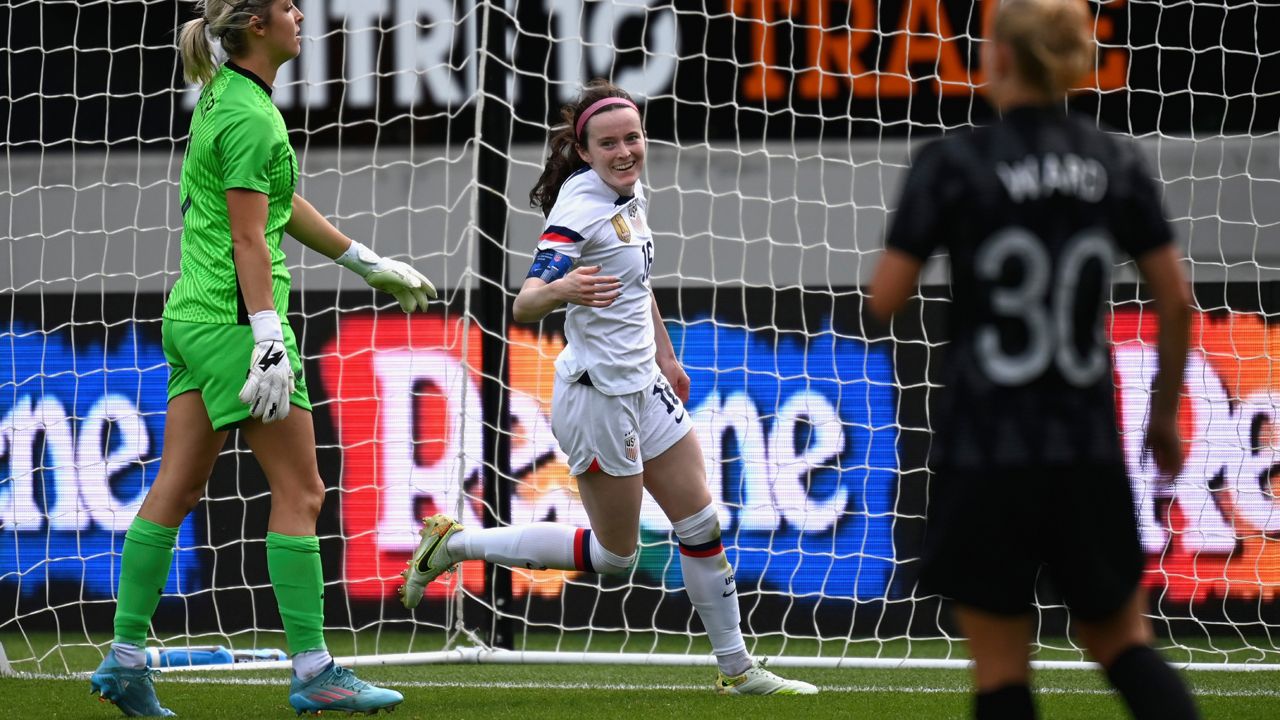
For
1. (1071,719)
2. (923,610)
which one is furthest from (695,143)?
(1071,719)

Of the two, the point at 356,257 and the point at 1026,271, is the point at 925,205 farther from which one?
the point at 356,257

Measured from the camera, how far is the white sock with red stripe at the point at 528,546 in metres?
4.09

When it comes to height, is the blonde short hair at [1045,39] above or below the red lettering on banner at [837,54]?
below

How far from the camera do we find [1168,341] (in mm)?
2158

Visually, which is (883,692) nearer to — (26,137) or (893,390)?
(893,390)

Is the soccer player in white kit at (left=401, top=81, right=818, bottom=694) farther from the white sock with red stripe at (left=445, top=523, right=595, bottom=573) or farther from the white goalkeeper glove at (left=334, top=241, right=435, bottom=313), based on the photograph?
the white goalkeeper glove at (left=334, top=241, right=435, bottom=313)

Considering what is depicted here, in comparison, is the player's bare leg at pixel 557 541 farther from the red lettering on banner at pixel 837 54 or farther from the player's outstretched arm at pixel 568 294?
the red lettering on banner at pixel 837 54

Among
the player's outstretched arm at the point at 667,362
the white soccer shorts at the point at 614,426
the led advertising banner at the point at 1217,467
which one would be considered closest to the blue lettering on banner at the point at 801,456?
the led advertising banner at the point at 1217,467

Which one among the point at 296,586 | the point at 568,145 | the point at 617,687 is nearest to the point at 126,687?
the point at 296,586

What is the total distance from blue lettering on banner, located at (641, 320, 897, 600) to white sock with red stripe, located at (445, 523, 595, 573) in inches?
78.8

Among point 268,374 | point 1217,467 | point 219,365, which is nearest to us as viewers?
point 268,374

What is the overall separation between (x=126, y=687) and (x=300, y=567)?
50cm

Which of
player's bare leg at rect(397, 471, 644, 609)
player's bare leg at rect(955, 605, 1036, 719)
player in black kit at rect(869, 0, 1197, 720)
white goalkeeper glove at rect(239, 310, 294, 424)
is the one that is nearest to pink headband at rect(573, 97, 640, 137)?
player's bare leg at rect(397, 471, 644, 609)

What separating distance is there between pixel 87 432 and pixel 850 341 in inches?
125
